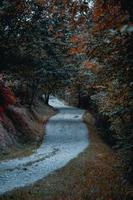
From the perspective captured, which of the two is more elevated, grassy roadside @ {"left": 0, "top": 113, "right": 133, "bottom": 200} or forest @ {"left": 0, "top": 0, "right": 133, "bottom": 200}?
forest @ {"left": 0, "top": 0, "right": 133, "bottom": 200}

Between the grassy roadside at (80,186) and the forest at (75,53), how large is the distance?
898mm

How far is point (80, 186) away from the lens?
1469 centimetres

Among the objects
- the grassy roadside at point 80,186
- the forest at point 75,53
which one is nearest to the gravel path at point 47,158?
the grassy roadside at point 80,186

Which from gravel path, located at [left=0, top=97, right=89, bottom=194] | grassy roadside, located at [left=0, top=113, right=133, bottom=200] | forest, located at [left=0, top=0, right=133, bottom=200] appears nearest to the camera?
forest, located at [left=0, top=0, right=133, bottom=200]

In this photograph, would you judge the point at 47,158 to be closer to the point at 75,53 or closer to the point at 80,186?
the point at 80,186

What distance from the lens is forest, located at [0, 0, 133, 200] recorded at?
8.28 meters

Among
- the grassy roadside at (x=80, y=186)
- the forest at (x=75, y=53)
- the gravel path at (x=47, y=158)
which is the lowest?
the gravel path at (x=47, y=158)

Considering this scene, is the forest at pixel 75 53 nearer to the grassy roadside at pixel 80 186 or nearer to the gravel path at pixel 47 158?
the grassy roadside at pixel 80 186

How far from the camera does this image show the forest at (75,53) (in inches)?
326

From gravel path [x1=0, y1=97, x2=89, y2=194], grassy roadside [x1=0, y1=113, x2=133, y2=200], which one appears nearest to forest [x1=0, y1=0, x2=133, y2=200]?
grassy roadside [x1=0, y1=113, x2=133, y2=200]

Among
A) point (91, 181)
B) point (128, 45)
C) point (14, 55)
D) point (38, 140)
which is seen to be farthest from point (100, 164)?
point (128, 45)

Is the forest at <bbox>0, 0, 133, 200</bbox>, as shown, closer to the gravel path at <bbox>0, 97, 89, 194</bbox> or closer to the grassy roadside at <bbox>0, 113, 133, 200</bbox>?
the grassy roadside at <bbox>0, 113, 133, 200</bbox>

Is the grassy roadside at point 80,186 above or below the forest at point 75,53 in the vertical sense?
below

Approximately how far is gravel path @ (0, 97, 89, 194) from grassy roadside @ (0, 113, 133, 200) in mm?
763
